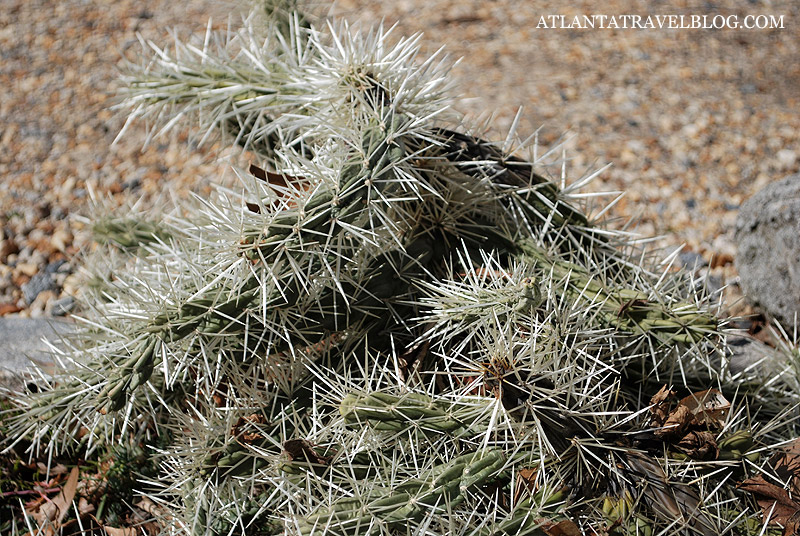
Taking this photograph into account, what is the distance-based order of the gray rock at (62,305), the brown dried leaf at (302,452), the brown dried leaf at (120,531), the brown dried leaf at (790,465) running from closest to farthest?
1. the brown dried leaf at (302,452)
2. the brown dried leaf at (790,465)
3. the brown dried leaf at (120,531)
4. the gray rock at (62,305)

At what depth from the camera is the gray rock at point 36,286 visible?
3055 mm

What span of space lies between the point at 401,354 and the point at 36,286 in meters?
2.03

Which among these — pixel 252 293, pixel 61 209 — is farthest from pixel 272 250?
pixel 61 209

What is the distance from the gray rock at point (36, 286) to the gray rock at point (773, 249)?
2983 mm

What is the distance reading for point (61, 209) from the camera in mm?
3547

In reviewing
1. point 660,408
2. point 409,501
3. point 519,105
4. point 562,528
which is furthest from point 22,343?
point 519,105

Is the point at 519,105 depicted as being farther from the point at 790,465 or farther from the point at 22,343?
the point at 22,343

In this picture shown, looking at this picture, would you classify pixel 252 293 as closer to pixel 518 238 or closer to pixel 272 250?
pixel 272 250

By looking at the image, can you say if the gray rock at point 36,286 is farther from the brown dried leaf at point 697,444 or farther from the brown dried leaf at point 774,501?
the brown dried leaf at point 774,501

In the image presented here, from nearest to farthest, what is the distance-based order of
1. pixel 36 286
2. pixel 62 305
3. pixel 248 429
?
pixel 248 429
pixel 62 305
pixel 36 286

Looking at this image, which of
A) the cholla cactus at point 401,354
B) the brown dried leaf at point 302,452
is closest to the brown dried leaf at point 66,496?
the cholla cactus at point 401,354

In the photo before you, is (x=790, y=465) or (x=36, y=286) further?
(x=36, y=286)

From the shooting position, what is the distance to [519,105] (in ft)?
13.3

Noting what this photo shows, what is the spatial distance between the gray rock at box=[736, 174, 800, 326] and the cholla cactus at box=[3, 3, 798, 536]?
28.0 inches
